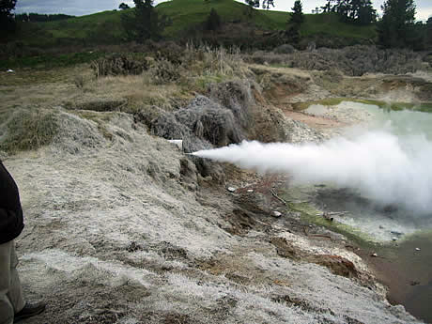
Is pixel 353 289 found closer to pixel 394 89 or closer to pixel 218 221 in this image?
pixel 218 221

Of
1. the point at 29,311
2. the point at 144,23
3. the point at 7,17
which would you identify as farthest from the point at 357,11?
the point at 29,311

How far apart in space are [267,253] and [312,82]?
85.7ft

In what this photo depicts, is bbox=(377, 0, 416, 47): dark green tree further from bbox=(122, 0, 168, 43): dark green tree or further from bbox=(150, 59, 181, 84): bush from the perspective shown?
bbox=(150, 59, 181, 84): bush

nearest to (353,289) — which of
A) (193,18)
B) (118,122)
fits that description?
(118,122)

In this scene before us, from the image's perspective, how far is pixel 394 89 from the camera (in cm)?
2834

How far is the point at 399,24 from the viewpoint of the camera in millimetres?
45625

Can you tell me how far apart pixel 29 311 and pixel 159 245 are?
2.24m

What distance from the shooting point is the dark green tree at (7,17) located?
32312 mm

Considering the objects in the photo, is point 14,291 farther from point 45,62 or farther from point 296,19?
point 296,19

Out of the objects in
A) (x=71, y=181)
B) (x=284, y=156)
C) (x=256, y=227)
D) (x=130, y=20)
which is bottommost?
(x=256, y=227)

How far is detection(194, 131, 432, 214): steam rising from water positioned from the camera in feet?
36.1

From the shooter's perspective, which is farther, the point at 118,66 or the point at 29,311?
the point at 118,66

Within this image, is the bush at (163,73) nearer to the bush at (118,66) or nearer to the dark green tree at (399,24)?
the bush at (118,66)

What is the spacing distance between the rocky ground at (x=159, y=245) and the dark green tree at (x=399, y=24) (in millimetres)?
45124
